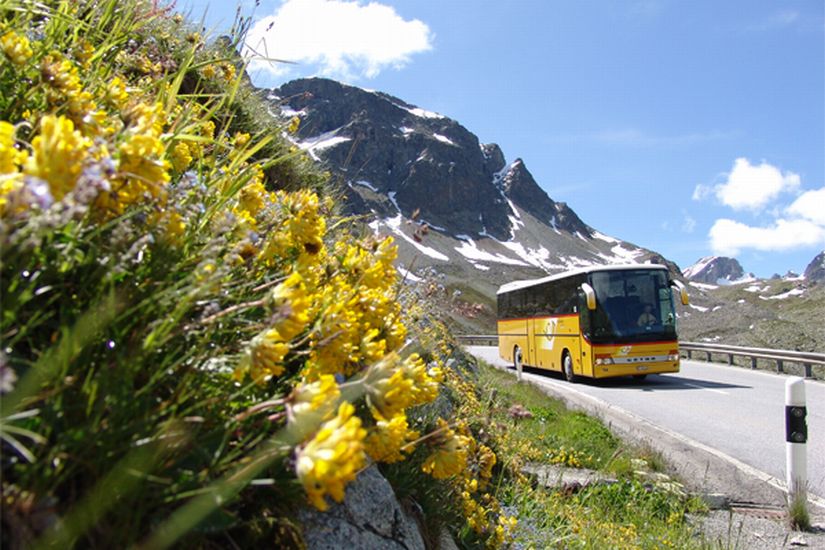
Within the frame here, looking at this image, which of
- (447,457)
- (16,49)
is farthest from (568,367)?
(16,49)

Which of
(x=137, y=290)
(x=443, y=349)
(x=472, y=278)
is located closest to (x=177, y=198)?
(x=137, y=290)

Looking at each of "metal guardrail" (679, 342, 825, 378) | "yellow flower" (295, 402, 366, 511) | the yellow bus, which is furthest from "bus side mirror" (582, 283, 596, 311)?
"yellow flower" (295, 402, 366, 511)

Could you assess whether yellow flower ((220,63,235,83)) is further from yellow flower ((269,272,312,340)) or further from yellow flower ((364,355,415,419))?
yellow flower ((364,355,415,419))

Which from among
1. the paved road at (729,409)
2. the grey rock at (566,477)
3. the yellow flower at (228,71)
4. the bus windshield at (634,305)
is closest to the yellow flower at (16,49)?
the yellow flower at (228,71)

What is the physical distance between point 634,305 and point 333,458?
17.5m

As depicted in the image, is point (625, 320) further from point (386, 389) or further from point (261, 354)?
point (261, 354)

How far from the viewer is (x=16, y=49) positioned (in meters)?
1.79

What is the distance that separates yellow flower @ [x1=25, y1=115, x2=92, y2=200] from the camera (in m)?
1.15

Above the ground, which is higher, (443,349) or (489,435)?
(443,349)

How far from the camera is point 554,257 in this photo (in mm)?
183875

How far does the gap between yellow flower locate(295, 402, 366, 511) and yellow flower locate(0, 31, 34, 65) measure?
1.47m

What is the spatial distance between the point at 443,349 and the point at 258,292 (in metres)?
4.68

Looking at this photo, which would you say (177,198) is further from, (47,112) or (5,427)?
(5,427)

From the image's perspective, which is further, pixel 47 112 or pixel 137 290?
pixel 47 112
